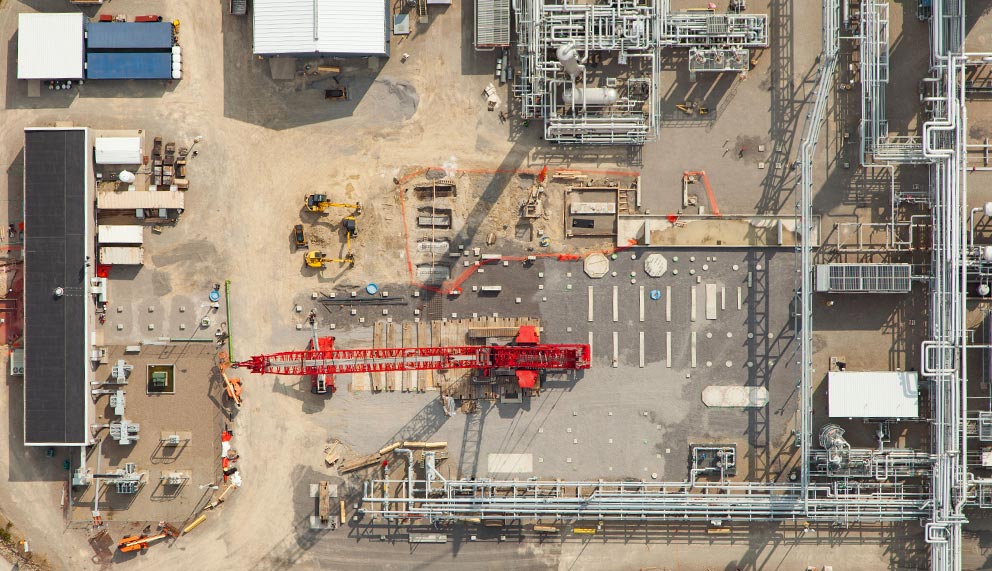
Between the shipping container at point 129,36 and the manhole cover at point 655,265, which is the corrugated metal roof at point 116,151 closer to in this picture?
the shipping container at point 129,36

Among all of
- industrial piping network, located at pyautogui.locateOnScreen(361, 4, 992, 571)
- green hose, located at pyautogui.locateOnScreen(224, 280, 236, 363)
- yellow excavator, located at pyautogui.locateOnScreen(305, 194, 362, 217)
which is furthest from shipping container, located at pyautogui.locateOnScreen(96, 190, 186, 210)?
industrial piping network, located at pyautogui.locateOnScreen(361, 4, 992, 571)

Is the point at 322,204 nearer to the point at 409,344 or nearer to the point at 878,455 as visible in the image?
the point at 409,344

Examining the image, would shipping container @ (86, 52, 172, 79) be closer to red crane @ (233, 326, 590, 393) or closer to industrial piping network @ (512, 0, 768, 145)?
red crane @ (233, 326, 590, 393)

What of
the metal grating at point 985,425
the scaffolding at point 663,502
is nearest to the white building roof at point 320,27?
the scaffolding at point 663,502

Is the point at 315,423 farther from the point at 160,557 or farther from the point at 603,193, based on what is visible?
the point at 603,193

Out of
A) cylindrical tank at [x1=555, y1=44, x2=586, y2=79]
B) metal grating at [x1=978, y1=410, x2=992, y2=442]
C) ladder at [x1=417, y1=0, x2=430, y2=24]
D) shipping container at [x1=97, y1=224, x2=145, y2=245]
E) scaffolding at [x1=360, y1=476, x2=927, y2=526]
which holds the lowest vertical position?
scaffolding at [x1=360, y1=476, x2=927, y2=526]

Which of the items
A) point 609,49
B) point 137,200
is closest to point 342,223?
point 137,200

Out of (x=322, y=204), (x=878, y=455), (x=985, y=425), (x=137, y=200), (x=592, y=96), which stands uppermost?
(x=592, y=96)
